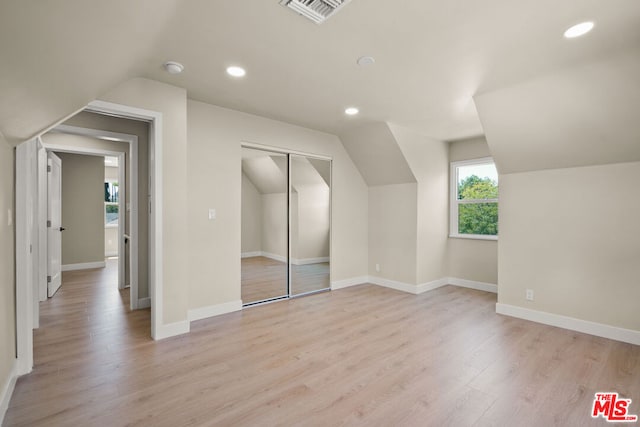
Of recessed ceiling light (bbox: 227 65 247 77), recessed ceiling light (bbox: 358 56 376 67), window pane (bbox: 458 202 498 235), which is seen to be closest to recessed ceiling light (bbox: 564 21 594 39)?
recessed ceiling light (bbox: 358 56 376 67)

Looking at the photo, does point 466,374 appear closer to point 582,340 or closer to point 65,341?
point 582,340

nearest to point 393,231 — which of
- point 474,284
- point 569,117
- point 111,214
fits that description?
point 474,284

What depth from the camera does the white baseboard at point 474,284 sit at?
15.6 feet

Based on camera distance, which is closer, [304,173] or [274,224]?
[274,224]

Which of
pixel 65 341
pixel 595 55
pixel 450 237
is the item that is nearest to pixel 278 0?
pixel 595 55

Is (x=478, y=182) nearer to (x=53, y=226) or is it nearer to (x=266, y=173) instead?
(x=266, y=173)

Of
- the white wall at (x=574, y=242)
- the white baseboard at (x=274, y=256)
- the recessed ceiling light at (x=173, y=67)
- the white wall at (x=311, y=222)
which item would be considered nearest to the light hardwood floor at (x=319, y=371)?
the white wall at (x=574, y=242)

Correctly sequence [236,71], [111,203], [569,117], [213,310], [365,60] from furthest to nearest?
[111,203] < [213,310] < [569,117] < [236,71] < [365,60]

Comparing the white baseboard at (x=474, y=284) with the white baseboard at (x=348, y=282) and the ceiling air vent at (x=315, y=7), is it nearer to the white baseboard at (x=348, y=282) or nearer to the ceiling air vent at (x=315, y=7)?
the white baseboard at (x=348, y=282)

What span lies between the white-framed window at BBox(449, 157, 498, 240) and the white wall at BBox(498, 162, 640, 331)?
109 cm

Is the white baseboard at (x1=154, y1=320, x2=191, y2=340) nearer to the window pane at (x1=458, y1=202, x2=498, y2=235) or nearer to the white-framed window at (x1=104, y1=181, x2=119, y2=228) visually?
the window pane at (x1=458, y1=202, x2=498, y2=235)

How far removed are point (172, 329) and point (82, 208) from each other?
487 centimetres

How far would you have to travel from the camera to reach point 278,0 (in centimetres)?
180

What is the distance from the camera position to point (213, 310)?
360 centimetres
